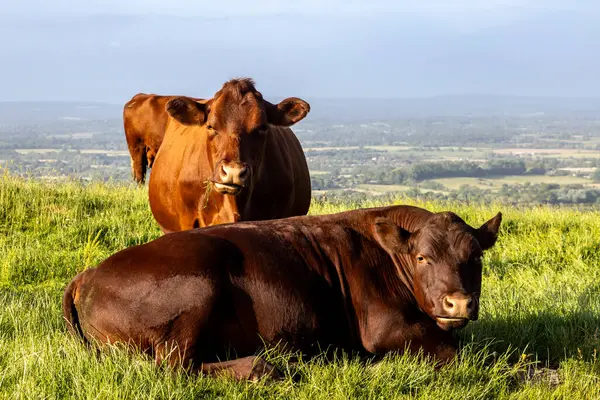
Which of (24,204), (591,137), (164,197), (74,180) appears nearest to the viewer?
(164,197)

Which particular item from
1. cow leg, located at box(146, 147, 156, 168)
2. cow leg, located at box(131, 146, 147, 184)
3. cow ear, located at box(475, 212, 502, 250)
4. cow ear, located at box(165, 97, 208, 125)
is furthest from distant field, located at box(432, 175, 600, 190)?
cow ear, located at box(475, 212, 502, 250)

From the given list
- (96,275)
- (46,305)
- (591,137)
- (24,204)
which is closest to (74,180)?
(24,204)

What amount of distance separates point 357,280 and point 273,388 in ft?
4.07

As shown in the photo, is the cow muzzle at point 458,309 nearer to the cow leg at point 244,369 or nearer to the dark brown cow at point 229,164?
the cow leg at point 244,369

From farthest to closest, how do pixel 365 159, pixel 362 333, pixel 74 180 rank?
pixel 365 159, pixel 74 180, pixel 362 333

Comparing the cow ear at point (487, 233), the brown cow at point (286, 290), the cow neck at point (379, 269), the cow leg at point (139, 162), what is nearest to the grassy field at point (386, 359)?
the brown cow at point (286, 290)

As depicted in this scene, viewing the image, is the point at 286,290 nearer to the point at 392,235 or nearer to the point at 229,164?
the point at 392,235

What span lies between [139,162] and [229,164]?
7.44 meters

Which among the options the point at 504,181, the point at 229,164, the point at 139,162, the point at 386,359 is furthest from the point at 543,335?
the point at 504,181

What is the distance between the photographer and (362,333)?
5.95 metres

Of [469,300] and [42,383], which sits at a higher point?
[469,300]

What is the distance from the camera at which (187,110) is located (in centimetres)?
912

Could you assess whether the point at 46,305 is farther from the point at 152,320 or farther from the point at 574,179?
the point at 574,179

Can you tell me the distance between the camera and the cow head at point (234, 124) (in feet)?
26.2
